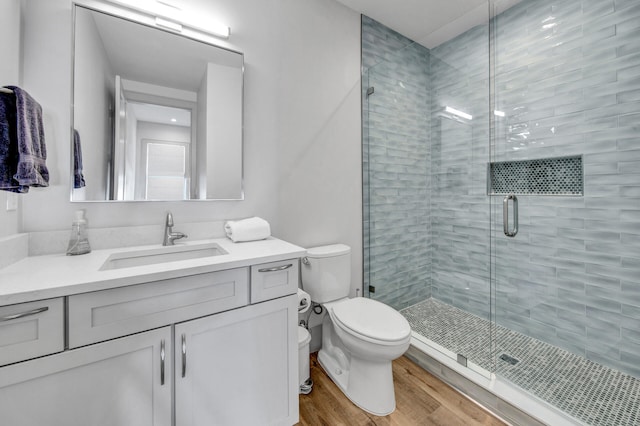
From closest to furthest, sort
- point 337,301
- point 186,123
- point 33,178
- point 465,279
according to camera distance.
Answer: point 33,178
point 186,123
point 337,301
point 465,279

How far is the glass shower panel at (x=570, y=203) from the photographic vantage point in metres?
1.54

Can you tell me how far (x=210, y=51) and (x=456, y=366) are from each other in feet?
7.80

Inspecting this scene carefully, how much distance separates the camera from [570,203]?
1804 mm

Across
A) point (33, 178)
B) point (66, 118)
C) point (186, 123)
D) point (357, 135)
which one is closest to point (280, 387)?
point (33, 178)

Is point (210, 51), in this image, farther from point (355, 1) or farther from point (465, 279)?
point (465, 279)

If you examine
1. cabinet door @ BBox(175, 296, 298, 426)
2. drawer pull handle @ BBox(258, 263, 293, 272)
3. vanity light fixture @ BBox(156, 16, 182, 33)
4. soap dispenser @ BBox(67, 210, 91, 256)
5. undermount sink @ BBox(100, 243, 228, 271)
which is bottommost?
cabinet door @ BBox(175, 296, 298, 426)

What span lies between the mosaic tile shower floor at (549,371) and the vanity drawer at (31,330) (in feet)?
6.68

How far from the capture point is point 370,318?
4.97 feet

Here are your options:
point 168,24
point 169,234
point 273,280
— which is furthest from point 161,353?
point 168,24

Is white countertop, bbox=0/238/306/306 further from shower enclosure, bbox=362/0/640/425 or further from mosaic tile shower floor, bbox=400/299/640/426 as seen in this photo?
mosaic tile shower floor, bbox=400/299/640/426

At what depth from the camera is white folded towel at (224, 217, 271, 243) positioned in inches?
55.4

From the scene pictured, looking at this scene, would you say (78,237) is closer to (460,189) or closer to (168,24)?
(168,24)

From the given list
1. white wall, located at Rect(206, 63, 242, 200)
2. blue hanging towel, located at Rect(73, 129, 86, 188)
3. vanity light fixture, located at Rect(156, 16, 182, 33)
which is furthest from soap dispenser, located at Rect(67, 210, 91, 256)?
vanity light fixture, located at Rect(156, 16, 182, 33)

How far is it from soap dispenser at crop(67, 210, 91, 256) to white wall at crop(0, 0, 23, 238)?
0.59ft
